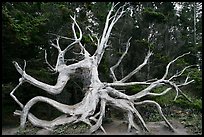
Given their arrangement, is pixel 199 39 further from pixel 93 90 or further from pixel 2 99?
pixel 2 99

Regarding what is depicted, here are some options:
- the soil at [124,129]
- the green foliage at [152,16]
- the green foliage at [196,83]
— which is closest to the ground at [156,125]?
the soil at [124,129]

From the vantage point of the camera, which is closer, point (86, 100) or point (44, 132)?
point (44, 132)

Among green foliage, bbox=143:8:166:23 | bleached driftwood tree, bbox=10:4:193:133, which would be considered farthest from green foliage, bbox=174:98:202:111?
green foliage, bbox=143:8:166:23

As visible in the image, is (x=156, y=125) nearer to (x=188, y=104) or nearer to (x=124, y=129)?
(x=124, y=129)

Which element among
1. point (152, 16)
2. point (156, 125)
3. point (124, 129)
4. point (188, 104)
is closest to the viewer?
point (124, 129)

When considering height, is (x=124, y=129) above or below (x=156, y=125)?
above

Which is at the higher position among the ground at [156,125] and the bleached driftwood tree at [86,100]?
the bleached driftwood tree at [86,100]

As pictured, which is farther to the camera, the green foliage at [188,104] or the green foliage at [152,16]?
the green foliage at [152,16]

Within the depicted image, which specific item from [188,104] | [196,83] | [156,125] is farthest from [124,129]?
[196,83]

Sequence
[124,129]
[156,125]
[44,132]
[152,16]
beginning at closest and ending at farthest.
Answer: [44,132], [124,129], [156,125], [152,16]

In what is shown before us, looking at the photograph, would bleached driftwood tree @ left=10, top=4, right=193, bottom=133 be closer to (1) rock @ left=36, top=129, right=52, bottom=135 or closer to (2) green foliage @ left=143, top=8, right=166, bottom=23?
(1) rock @ left=36, top=129, right=52, bottom=135

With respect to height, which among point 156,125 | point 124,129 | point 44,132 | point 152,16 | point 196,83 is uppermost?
point 152,16

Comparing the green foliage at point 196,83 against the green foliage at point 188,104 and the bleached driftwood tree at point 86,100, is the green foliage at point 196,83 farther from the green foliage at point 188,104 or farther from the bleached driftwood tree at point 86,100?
the bleached driftwood tree at point 86,100

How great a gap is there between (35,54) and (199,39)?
1018cm
